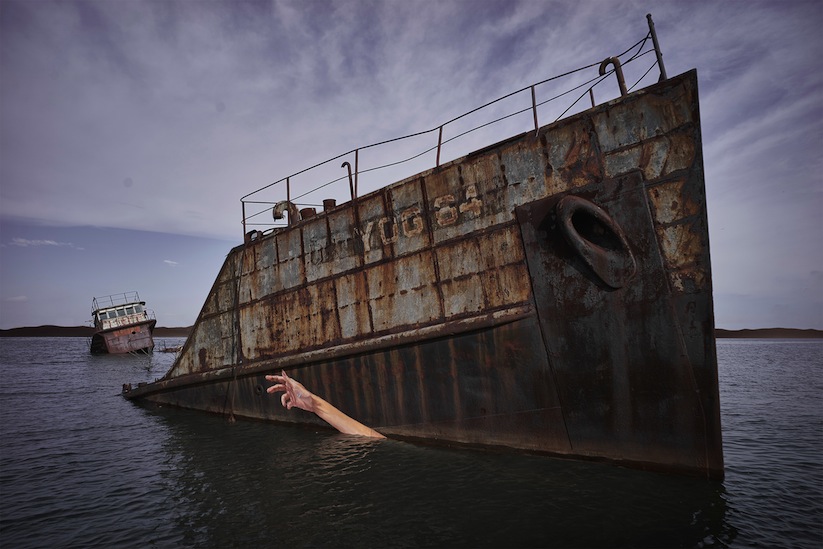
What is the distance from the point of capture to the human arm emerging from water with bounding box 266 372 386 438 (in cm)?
709

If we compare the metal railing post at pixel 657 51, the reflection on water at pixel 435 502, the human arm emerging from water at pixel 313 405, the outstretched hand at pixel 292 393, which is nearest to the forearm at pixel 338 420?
the human arm emerging from water at pixel 313 405

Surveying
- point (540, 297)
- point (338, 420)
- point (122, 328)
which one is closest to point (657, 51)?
point (540, 297)

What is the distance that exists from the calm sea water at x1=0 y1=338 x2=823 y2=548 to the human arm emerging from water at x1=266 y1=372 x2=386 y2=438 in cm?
20

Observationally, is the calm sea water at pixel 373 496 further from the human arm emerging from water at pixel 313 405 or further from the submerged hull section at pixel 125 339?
the submerged hull section at pixel 125 339

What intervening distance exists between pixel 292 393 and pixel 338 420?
1.12 meters

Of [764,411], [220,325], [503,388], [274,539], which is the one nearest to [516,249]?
[503,388]

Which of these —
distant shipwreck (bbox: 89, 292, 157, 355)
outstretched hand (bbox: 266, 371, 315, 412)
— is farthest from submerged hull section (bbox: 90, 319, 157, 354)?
outstretched hand (bbox: 266, 371, 315, 412)

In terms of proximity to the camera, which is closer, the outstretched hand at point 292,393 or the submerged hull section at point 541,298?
the submerged hull section at point 541,298

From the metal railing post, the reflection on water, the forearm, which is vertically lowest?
the reflection on water

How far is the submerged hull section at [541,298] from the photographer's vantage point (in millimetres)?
4586

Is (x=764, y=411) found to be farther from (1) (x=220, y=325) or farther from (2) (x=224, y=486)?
(1) (x=220, y=325)

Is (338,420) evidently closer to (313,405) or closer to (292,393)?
(313,405)

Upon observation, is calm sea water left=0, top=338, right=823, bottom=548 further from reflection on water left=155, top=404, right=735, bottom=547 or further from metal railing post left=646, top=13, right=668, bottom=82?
metal railing post left=646, top=13, right=668, bottom=82

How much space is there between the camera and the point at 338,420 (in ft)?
23.9
